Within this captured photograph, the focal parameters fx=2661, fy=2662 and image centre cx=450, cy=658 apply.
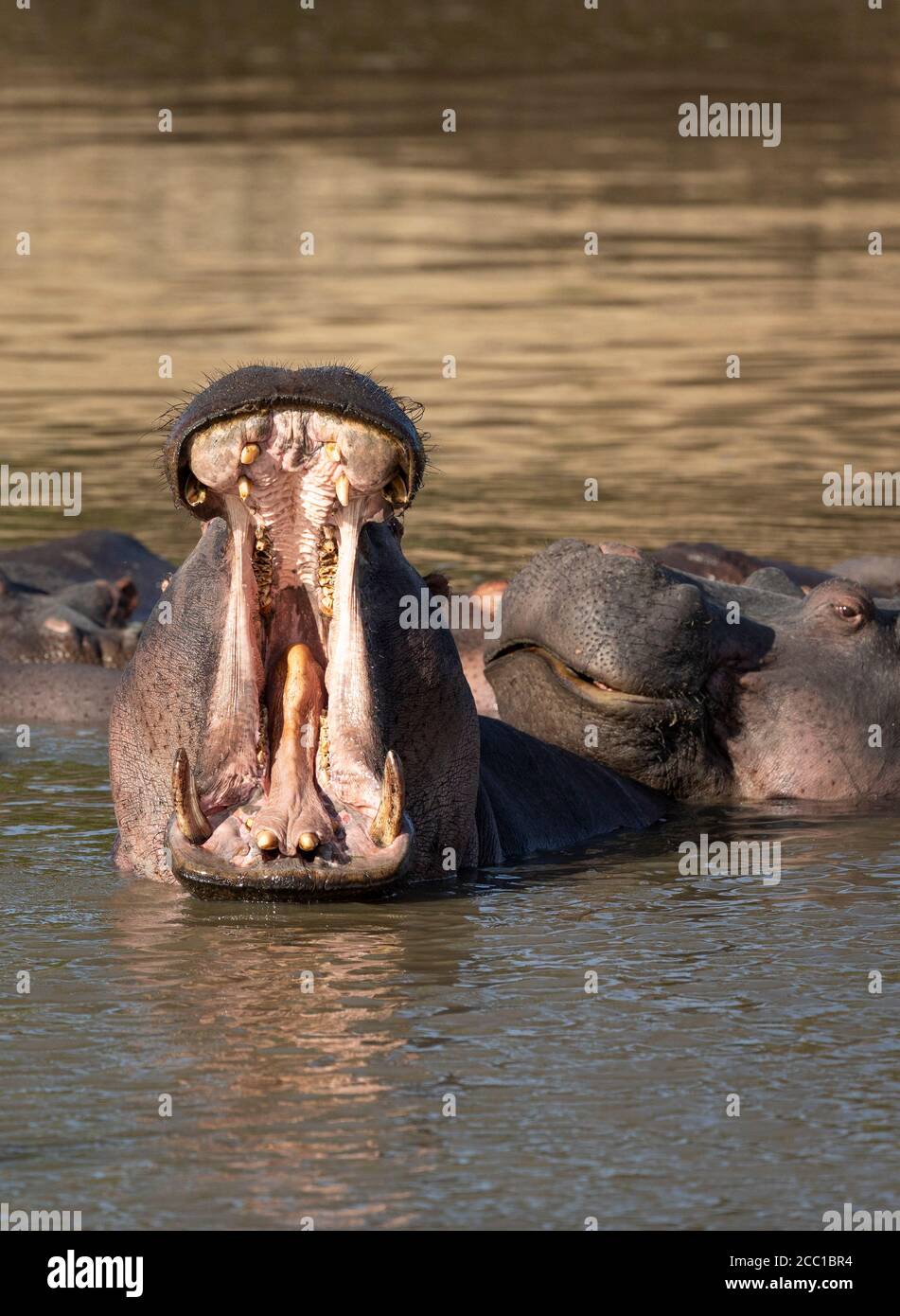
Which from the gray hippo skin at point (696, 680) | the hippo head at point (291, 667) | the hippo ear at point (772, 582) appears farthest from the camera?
the hippo ear at point (772, 582)

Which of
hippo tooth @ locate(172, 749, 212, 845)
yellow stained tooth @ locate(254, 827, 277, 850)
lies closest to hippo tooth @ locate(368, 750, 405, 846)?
yellow stained tooth @ locate(254, 827, 277, 850)

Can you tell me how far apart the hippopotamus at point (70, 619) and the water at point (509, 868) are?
17.4 inches

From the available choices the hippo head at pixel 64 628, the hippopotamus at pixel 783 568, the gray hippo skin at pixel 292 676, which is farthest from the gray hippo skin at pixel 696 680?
the hippo head at pixel 64 628

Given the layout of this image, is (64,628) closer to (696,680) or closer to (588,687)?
(588,687)

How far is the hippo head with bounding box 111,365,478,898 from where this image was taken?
6.03 metres

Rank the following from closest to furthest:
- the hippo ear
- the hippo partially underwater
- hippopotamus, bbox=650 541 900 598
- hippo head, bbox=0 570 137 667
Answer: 1. the hippo partially underwater
2. the hippo ear
3. hippo head, bbox=0 570 137 667
4. hippopotamus, bbox=650 541 900 598

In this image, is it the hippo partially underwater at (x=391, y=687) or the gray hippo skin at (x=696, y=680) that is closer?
the hippo partially underwater at (x=391, y=687)

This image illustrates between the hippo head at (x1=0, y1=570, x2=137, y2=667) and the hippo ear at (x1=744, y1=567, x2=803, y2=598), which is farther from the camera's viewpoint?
the hippo head at (x1=0, y1=570, x2=137, y2=667)

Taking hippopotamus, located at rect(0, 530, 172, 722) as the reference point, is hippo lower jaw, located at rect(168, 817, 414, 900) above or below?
below

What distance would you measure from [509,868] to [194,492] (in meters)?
1.63

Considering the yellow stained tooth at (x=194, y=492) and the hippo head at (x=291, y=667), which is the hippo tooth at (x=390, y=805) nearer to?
the hippo head at (x=291, y=667)

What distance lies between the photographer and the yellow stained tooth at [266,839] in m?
6.26

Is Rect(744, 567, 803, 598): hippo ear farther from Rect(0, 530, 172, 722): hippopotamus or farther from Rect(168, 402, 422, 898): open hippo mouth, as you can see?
Rect(168, 402, 422, 898): open hippo mouth
